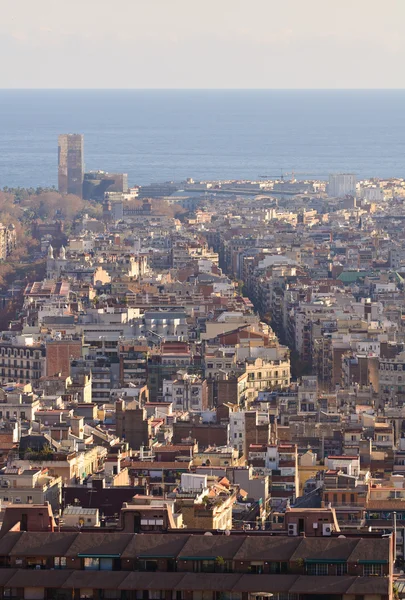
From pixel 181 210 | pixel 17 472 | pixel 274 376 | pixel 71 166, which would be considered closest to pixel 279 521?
pixel 17 472

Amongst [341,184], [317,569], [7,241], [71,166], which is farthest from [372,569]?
[71,166]

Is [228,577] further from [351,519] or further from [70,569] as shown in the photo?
[351,519]

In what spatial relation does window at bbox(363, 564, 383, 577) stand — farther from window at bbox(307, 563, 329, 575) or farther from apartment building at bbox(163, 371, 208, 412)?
apartment building at bbox(163, 371, 208, 412)

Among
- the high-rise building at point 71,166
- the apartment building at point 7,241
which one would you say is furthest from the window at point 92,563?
the high-rise building at point 71,166

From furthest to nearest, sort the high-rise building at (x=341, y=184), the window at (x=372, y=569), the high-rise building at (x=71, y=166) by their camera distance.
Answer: the high-rise building at (x=341, y=184)
the high-rise building at (x=71, y=166)
the window at (x=372, y=569)

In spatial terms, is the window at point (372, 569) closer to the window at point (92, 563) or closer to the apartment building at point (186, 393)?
the window at point (92, 563)

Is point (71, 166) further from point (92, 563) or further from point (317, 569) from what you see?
point (317, 569)
